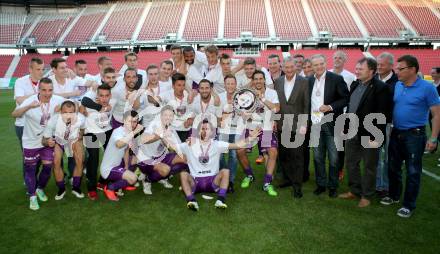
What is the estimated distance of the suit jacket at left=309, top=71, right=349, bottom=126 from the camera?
493 cm

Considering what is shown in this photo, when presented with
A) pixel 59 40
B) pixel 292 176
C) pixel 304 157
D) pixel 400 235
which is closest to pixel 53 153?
pixel 292 176

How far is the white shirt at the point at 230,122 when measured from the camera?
548 cm

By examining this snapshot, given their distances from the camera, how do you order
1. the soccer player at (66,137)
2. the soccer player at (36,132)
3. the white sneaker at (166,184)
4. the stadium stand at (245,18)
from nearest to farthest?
the soccer player at (36,132)
the soccer player at (66,137)
the white sneaker at (166,184)
the stadium stand at (245,18)

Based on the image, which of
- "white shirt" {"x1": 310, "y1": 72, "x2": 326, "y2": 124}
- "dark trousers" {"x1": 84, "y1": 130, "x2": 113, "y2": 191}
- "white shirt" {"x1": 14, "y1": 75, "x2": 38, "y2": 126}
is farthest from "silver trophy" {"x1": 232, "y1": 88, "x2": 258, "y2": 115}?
"white shirt" {"x1": 14, "y1": 75, "x2": 38, "y2": 126}

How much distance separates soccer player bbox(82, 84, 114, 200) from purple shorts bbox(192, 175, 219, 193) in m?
1.66

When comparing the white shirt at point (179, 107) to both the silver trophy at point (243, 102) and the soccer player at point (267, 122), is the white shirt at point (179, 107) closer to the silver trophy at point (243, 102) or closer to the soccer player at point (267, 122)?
the silver trophy at point (243, 102)

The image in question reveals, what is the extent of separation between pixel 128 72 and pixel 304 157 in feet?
11.8

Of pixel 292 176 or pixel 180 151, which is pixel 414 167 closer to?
pixel 292 176

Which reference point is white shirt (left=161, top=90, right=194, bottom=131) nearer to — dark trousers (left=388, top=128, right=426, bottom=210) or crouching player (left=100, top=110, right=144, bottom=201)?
crouching player (left=100, top=110, right=144, bottom=201)

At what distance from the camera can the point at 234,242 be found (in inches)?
149

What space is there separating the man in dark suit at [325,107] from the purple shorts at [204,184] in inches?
70.4

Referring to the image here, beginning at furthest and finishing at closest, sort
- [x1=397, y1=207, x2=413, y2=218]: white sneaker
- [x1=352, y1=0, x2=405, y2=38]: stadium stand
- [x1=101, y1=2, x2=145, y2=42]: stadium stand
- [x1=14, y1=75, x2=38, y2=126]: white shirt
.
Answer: [x1=101, y1=2, x2=145, y2=42]: stadium stand, [x1=352, y1=0, x2=405, y2=38]: stadium stand, [x1=14, y1=75, x2=38, y2=126]: white shirt, [x1=397, y1=207, x2=413, y2=218]: white sneaker

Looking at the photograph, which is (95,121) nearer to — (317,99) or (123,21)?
(317,99)

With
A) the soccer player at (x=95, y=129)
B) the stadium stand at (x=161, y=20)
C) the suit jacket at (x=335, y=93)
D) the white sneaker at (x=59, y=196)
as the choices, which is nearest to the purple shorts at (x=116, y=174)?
the soccer player at (x=95, y=129)
